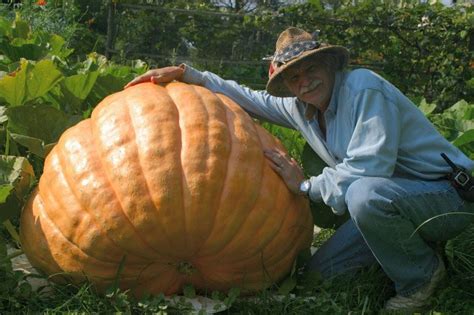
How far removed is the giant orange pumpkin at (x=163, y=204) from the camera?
2465 mm

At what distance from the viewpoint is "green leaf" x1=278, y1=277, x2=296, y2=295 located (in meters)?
2.77

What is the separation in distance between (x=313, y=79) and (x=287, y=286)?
2.66 feet

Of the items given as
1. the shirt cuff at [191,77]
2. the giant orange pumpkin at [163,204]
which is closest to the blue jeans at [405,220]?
the giant orange pumpkin at [163,204]

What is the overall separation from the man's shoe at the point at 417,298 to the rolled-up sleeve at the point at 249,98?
0.86 meters

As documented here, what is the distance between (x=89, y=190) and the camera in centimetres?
251

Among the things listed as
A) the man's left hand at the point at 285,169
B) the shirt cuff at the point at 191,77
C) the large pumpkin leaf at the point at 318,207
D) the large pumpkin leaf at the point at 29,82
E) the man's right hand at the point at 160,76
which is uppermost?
the man's right hand at the point at 160,76

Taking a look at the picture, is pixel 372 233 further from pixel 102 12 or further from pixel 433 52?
pixel 102 12

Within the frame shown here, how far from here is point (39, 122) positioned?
3.15m

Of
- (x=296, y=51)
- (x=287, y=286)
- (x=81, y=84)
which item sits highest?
(x=296, y=51)

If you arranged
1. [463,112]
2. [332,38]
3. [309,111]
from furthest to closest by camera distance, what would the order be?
1. [332,38]
2. [463,112]
3. [309,111]

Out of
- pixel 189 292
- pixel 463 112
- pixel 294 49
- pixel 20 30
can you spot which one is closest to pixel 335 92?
pixel 294 49

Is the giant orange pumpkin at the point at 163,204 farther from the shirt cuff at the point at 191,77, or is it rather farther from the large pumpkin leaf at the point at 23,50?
the large pumpkin leaf at the point at 23,50

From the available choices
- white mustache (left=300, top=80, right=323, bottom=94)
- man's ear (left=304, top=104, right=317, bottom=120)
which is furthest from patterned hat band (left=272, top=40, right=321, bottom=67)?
man's ear (left=304, top=104, right=317, bottom=120)

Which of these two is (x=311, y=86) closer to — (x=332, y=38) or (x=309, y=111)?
(x=309, y=111)
